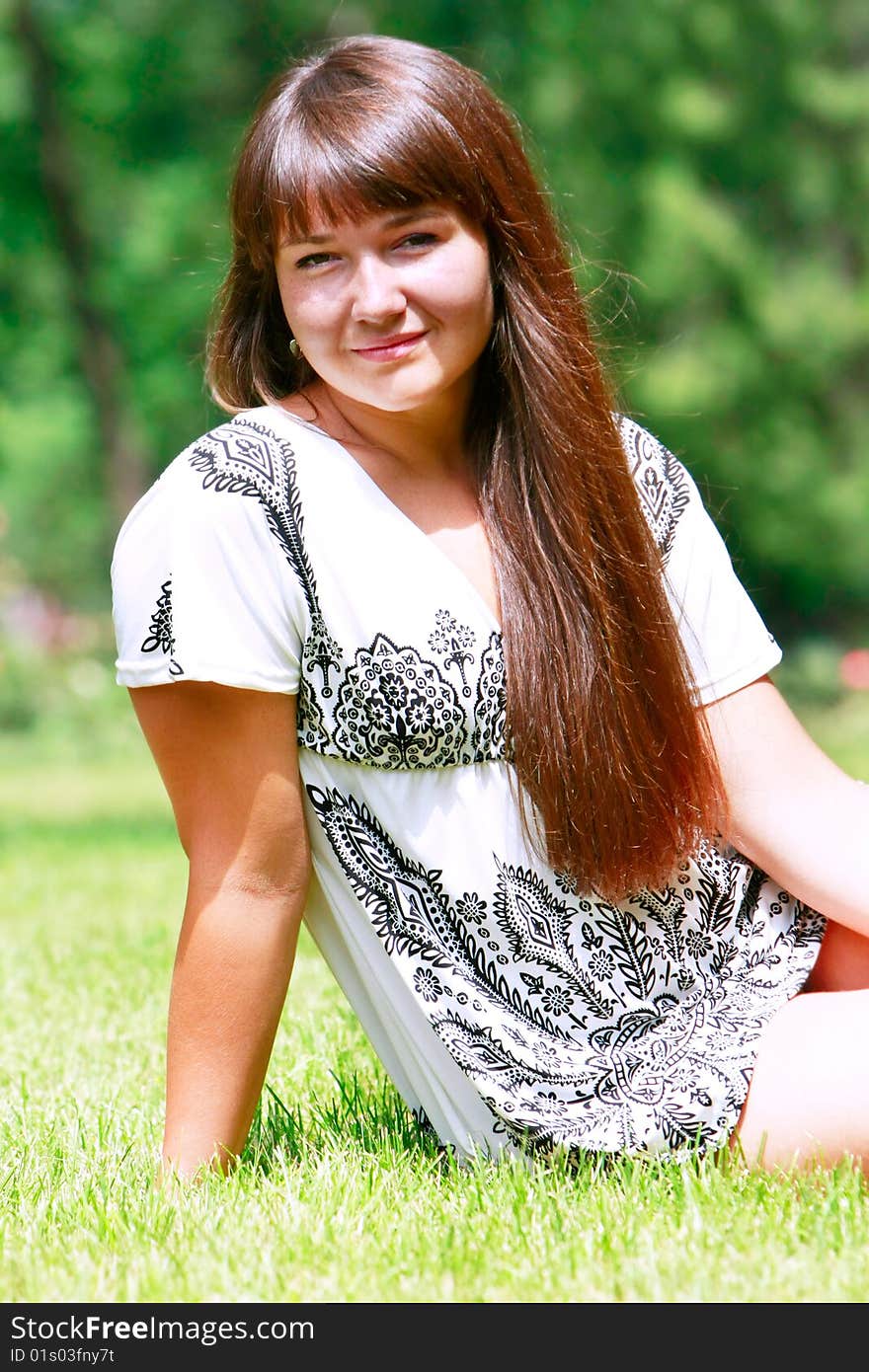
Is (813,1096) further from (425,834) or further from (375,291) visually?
(375,291)

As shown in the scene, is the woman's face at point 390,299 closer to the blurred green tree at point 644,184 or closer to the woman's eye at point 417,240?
the woman's eye at point 417,240

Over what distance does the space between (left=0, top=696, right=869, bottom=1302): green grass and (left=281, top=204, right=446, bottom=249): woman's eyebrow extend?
1230 mm

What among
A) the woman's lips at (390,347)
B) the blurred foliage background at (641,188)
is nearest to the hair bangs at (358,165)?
the woman's lips at (390,347)

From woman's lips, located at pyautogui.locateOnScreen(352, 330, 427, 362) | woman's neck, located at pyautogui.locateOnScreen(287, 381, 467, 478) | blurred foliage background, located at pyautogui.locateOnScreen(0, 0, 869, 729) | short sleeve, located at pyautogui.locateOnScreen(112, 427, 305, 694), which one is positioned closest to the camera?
short sleeve, located at pyautogui.locateOnScreen(112, 427, 305, 694)

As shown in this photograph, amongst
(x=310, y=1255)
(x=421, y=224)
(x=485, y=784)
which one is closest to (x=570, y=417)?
(x=421, y=224)

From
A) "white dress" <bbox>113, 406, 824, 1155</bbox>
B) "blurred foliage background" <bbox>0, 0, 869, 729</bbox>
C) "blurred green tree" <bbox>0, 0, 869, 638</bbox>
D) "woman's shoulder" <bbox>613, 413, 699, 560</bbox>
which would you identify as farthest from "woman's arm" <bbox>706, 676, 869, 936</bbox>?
"blurred green tree" <bbox>0, 0, 869, 638</bbox>

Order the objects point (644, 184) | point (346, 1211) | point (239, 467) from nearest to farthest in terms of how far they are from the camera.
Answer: point (346, 1211), point (239, 467), point (644, 184)

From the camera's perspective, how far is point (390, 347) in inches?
84.4

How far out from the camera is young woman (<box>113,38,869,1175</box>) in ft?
6.85

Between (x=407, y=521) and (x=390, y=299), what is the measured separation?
29 centimetres

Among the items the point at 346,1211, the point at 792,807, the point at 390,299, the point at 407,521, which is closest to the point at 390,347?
the point at 390,299

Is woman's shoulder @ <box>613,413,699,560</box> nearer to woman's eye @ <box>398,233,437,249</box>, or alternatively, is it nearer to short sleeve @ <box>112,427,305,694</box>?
woman's eye @ <box>398,233,437,249</box>

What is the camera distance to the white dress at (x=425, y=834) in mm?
2078

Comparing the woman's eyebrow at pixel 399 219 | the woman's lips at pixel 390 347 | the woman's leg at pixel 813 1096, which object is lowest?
the woman's leg at pixel 813 1096
